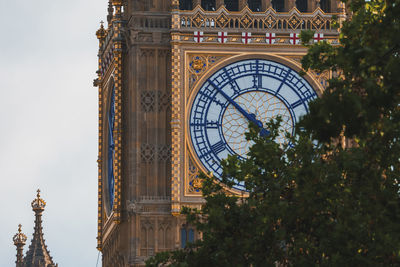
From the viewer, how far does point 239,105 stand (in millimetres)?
63875

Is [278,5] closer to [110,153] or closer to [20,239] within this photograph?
[110,153]

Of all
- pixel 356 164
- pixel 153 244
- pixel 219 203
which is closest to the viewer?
pixel 356 164

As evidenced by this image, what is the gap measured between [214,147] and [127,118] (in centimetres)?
332

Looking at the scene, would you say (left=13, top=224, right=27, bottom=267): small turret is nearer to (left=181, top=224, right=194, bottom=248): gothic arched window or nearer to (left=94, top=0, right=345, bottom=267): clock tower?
(left=94, top=0, right=345, bottom=267): clock tower

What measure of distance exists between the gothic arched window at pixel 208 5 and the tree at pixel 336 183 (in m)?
17.9

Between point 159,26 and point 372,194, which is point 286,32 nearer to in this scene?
point 159,26

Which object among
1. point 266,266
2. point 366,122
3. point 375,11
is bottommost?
point 266,266

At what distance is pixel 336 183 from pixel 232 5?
21.5 meters

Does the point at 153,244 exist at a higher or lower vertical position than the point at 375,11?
lower

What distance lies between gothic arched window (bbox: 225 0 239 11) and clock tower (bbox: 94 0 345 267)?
144cm

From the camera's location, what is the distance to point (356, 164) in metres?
45.2

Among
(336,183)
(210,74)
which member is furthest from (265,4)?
(336,183)

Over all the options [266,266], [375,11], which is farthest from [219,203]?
[375,11]

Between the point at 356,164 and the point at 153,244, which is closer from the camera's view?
the point at 356,164
